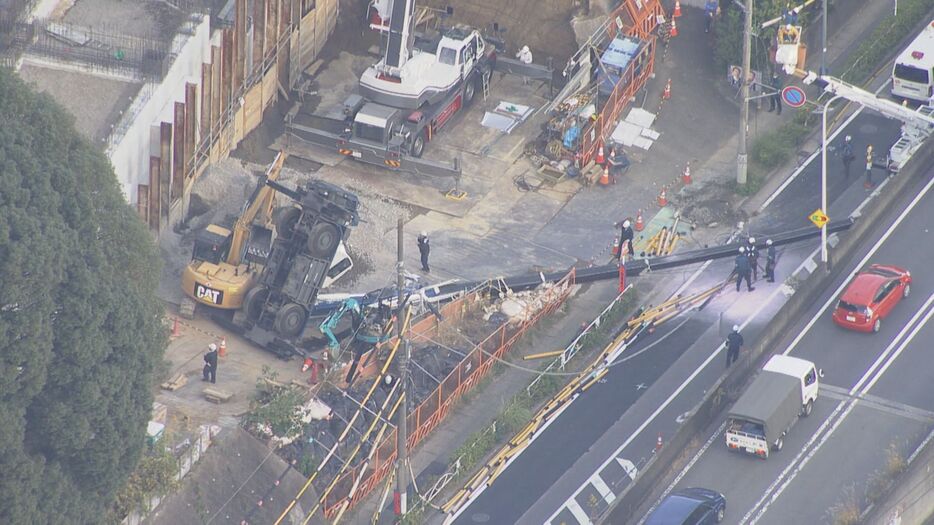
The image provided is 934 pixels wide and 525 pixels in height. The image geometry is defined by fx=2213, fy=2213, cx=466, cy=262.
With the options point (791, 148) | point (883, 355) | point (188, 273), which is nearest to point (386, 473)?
point (188, 273)

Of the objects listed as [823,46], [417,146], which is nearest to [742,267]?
[823,46]

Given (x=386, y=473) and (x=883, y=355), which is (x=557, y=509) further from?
(x=883, y=355)

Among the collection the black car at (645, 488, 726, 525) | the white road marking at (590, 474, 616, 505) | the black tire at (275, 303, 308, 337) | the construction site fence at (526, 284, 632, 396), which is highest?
the construction site fence at (526, 284, 632, 396)

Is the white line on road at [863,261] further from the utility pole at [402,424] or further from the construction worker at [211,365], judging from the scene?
the construction worker at [211,365]

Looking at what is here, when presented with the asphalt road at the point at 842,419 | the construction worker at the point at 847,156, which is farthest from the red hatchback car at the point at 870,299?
the construction worker at the point at 847,156

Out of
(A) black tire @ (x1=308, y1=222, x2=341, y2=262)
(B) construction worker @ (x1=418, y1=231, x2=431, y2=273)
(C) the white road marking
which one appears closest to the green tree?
(A) black tire @ (x1=308, y1=222, x2=341, y2=262)

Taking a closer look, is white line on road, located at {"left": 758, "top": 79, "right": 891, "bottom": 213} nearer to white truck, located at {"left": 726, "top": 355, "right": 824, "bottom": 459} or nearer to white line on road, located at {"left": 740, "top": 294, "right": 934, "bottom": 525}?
white line on road, located at {"left": 740, "top": 294, "right": 934, "bottom": 525}

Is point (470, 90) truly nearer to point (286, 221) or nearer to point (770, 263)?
point (286, 221)
